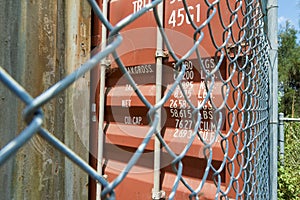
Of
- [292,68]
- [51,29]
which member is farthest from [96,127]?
[292,68]

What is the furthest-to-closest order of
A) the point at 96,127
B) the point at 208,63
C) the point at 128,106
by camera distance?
the point at 96,127
the point at 128,106
the point at 208,63

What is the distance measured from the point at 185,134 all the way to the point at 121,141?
1.78 ft

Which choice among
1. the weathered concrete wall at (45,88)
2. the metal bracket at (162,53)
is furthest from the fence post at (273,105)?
the weathered concrete wall at (45,88)

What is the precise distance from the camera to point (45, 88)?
5.67 ft

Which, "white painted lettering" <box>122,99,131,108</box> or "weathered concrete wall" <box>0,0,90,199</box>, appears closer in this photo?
"weathered concrete wall" <box>0,0,90,199</box>

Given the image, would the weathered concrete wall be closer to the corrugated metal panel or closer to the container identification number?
the corrugated metal panel

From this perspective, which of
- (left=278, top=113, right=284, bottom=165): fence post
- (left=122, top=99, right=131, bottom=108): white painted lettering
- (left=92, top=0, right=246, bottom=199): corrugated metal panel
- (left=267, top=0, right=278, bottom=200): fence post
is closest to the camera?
(left=92, top=0, right=246, bottom=199): corrugated metal panel

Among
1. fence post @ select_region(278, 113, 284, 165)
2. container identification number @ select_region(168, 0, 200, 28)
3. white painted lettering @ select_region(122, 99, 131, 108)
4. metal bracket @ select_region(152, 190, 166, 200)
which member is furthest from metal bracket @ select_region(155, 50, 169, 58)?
fence post @ select_region(278, 113, 284, 165)

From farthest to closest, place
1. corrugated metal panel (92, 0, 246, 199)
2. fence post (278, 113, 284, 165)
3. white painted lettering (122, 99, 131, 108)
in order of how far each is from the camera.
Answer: fence post (278, 113, 284, 165), white painted lettering (122, 99, 131, 108), corrugated metal panel (92, 0, 246, 199)

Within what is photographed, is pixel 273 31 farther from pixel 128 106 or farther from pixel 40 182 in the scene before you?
pixel 40 182

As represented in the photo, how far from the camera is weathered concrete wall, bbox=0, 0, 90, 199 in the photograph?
1601 mm

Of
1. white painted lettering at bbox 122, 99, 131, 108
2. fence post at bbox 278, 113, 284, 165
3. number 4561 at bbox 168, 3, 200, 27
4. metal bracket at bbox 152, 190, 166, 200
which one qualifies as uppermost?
number 4561 at bbox 168, 3, 200, 27

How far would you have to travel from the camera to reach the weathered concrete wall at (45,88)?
5.25 ft

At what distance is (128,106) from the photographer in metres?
1.91
